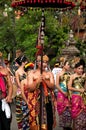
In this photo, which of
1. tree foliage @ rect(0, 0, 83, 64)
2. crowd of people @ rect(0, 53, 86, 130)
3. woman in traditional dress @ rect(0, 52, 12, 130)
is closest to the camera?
woman in traditional dress @ rect(0, 52, 12, 130)

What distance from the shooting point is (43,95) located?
9609 mm

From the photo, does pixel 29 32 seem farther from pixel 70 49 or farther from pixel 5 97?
pixel 5 97

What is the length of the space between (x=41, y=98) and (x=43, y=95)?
0.24 ft

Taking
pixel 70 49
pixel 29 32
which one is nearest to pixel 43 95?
pixel 29 32

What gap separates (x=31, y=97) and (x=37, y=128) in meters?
0.61

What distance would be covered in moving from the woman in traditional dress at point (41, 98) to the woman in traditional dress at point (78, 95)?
641 millimetres

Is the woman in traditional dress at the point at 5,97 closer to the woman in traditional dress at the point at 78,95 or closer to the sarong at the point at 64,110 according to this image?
the woman in traditional dress at the point at 78,95

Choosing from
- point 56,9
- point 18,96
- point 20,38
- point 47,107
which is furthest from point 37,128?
point 20,38

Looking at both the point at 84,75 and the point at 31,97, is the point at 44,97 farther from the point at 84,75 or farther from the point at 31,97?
the point at 84,75

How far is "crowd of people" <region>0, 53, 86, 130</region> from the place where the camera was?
9.45 metres

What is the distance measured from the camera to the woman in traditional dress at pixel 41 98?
949 centimetres

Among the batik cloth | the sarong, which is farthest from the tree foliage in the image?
the batik cloth

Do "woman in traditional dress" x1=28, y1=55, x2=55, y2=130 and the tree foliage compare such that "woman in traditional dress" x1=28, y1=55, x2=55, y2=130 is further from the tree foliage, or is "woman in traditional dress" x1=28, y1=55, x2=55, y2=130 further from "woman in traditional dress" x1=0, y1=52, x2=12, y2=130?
the tree foliage

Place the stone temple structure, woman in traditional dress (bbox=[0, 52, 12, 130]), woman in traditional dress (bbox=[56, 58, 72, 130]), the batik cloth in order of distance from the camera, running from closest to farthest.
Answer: woman in traditional dress (bbox=[0, 52, 12, 130])
the batik cloth
woman in traditional dress (bbox=[56, 58, 72, 130])
the stone temple structure
